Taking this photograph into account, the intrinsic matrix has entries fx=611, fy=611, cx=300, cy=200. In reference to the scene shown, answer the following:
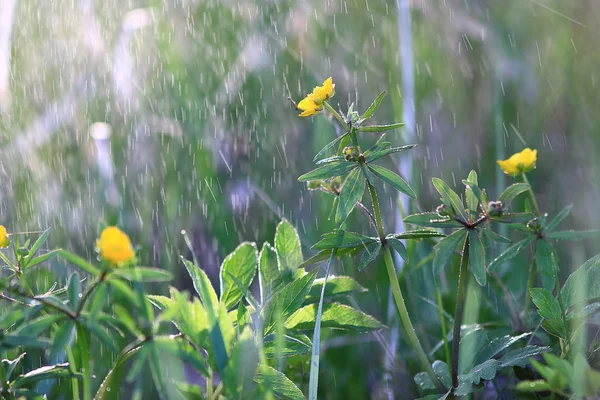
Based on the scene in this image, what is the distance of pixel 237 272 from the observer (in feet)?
4.37

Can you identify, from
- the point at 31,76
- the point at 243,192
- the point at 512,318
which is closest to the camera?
the point at 512,318

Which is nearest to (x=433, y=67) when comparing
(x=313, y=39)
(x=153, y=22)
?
(x=313, y=39)

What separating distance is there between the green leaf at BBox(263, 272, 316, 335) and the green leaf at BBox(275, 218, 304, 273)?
15 centimetres

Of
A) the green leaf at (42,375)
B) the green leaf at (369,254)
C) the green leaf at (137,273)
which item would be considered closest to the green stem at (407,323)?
the green leaf at (369,254)

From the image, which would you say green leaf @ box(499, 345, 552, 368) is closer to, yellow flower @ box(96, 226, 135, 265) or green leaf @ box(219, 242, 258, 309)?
green leaf @ box(219, 242, 258, 309)

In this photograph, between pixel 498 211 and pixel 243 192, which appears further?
pixel 243 192

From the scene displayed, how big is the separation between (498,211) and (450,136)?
1.92 metres

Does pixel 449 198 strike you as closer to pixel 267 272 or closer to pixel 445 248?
pixel 445 248

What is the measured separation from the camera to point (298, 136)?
120 inches

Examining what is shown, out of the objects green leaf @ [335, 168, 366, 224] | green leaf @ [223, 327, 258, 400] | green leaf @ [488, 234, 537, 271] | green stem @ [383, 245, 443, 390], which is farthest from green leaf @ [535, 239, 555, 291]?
green leaf @ [223, 327, 258, 400]

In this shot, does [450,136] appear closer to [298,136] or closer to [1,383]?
[298,136]

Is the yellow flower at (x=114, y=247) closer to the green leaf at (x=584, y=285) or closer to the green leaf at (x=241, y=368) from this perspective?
the green leaf at (x=241, y=368)

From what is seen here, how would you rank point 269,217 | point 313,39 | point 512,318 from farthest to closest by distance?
1. point 313,39
2. point 269,217
3. point 512,318

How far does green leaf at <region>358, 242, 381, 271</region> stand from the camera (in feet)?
4.05
